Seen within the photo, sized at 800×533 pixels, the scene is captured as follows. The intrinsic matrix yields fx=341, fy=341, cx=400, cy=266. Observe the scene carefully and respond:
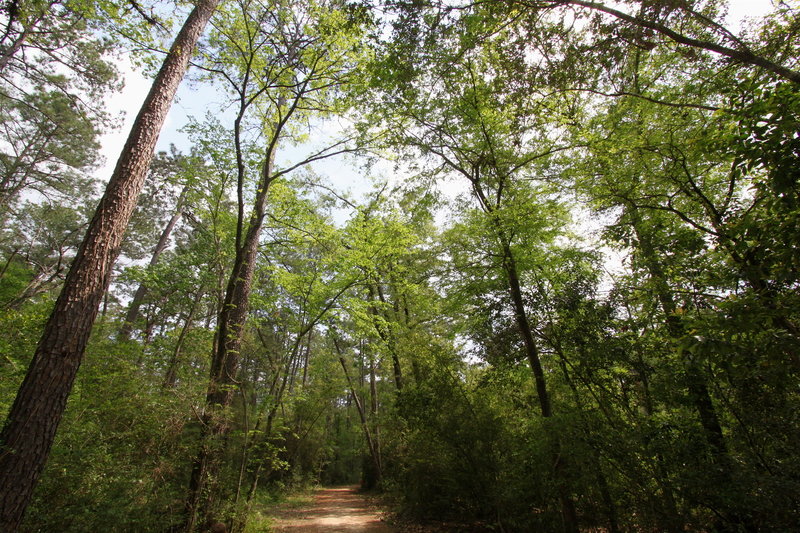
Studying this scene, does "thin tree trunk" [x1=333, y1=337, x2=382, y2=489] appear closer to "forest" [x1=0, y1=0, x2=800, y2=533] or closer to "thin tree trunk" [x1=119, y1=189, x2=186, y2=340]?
"forest" [x1=0, y1=0, x2=800, y2=533]

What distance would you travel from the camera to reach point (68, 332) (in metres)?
3.28

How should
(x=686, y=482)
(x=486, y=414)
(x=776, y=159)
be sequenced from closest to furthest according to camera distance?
(x=776, y=159) → (x=686, y=482) → (x=486, y=414)

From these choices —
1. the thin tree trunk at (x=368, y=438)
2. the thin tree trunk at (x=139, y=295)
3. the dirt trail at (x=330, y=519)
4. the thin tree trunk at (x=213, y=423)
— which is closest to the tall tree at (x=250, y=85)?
the thin tree trunk at (x=213, y=423)

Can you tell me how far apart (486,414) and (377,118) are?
249 inches

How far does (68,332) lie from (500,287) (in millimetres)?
6718

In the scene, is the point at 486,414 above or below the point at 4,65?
below

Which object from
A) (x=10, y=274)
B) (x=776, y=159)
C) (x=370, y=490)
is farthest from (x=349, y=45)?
(x=370, y=490)

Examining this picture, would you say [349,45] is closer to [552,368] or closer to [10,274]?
[552,368]

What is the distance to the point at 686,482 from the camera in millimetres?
3850

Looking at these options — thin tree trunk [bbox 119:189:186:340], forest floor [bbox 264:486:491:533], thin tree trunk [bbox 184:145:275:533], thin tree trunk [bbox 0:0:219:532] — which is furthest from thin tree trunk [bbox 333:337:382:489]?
thin tree trunk [bbox 0:0:219:532]

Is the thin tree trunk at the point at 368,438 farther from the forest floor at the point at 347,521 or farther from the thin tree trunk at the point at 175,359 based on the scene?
the thin tree trunk at the point at 175,359

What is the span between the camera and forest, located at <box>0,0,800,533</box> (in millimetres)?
3193

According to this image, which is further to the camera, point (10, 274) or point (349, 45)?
point (10, 274)

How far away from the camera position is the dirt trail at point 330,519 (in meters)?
8.15
